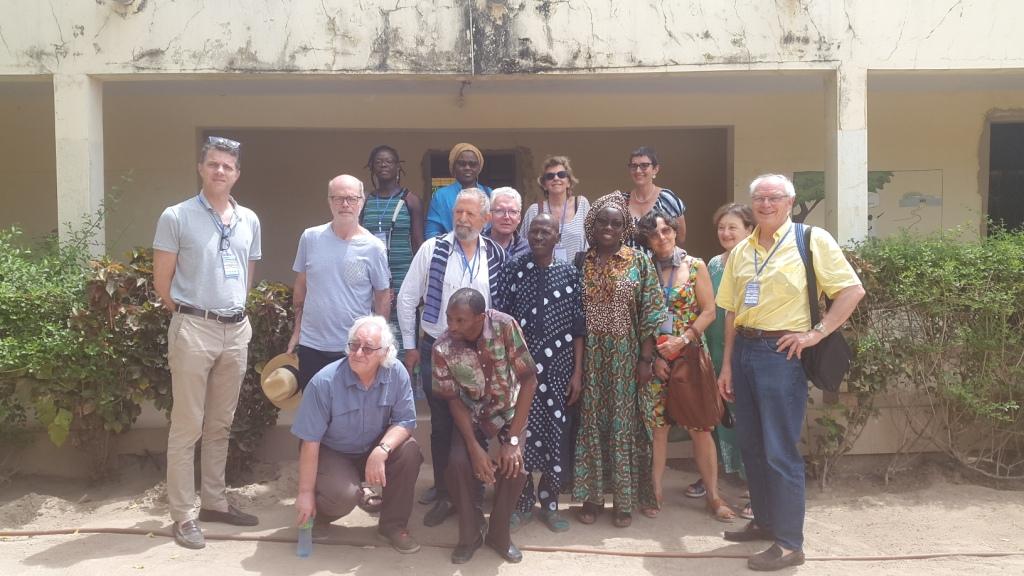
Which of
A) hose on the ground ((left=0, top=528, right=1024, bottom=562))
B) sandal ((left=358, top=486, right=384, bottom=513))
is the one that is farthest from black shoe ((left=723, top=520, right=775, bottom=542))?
sandal ((left=358, top=486, right=384, bottom=513))

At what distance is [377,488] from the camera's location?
15.8 ft

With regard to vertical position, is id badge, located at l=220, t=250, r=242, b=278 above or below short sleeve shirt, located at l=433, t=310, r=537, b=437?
above

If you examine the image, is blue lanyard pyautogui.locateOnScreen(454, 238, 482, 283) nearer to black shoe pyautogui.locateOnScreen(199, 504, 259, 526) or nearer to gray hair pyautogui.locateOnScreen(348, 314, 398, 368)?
gray hair pyautogui.locateOnScreen(348, 314, 398, 368)

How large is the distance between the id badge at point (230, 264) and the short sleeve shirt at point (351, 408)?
0.67 m

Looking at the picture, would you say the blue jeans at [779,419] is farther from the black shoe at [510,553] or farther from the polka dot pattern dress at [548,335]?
the black shoe at [510,553]

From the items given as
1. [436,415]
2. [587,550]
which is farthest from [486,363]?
[587,550]

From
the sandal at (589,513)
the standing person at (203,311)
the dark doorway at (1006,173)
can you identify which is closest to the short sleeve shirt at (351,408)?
the standing person at (203,311)

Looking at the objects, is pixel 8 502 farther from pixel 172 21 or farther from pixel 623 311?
pixel 623 311

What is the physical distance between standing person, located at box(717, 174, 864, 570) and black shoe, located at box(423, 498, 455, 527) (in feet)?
5.12

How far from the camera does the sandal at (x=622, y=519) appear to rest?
4.39 metres

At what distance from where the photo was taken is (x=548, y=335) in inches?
166

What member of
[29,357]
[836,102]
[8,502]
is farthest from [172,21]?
[836,102]

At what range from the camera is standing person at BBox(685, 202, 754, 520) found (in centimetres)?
470

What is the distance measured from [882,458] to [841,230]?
4.97 feet
